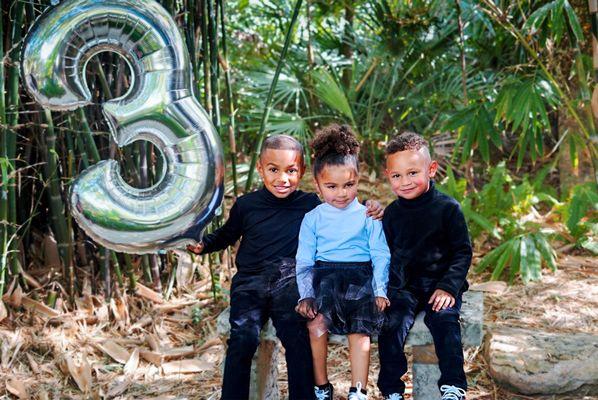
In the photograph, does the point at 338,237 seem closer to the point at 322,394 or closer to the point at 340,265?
the point at 340,265

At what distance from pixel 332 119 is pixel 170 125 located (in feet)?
9.66

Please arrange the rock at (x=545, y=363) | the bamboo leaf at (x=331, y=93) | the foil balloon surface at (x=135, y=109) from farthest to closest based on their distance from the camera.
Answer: the bamboo leaf at (x=331, y=93)
the rock at (x=545, y=363)
the foil balloon surface at (x=135, y=109)

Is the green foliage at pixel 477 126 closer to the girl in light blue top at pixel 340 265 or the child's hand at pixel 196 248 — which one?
the girl in light blue top at pixel 340 265

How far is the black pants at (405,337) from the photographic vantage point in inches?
74.5

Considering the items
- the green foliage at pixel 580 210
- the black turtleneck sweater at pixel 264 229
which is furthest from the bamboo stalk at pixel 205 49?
the green foliage at pixel 580 210

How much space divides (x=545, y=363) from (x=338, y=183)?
93cm

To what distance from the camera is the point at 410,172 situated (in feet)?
6.67

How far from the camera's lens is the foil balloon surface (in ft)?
6.09

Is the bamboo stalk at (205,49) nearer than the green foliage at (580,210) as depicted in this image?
Yes

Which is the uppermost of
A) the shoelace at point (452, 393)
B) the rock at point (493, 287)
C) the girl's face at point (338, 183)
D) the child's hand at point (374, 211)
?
the girl's face at point (338, 183)

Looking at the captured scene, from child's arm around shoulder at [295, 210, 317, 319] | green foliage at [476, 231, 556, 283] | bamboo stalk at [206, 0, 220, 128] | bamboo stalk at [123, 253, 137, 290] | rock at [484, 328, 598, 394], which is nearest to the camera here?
child's arm around shoulder at [295, 210, 317, 319]

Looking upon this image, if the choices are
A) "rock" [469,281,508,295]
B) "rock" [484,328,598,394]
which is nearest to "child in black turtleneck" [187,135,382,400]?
"rock" [484,328,598,394]

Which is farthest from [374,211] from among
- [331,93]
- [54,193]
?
[331,93]

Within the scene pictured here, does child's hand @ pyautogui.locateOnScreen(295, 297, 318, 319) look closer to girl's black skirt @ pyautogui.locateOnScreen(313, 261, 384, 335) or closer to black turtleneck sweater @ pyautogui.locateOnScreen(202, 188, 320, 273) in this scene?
girl's black skirt @ pyautogui.locateOnScreen(313, 261, 384, 335)
